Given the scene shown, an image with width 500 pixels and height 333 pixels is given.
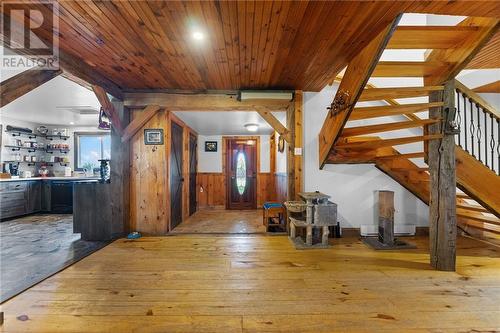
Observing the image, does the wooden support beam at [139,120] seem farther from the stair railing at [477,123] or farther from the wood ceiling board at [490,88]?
the wood ceiling board at [490,88]

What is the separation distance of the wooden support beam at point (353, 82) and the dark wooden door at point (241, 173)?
3.53 metres

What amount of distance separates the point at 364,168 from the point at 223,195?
3.94 m

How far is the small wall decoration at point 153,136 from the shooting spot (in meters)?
3.59

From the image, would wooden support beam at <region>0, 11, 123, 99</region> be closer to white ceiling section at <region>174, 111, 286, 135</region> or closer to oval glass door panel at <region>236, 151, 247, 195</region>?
white ceiling section at <region>174, 111, 286, 135</region>

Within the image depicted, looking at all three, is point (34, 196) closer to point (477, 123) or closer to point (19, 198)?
point (19, 198)

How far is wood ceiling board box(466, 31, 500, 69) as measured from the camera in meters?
2.31

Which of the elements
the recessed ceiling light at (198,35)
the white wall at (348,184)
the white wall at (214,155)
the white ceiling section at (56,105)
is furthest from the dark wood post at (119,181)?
the white wall at (214,155)

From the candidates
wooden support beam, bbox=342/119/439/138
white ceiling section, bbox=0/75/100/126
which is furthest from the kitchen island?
wooden support beam, bbox=342/119/439/138

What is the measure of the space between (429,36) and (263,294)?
107 inches

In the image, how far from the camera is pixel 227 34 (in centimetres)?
205

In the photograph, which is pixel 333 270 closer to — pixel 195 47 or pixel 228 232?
pixel 228 232

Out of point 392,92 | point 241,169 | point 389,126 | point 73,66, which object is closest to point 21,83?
point 73,66

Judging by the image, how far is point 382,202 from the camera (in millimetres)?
3174

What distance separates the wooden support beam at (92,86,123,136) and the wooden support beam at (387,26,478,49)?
339 cm
